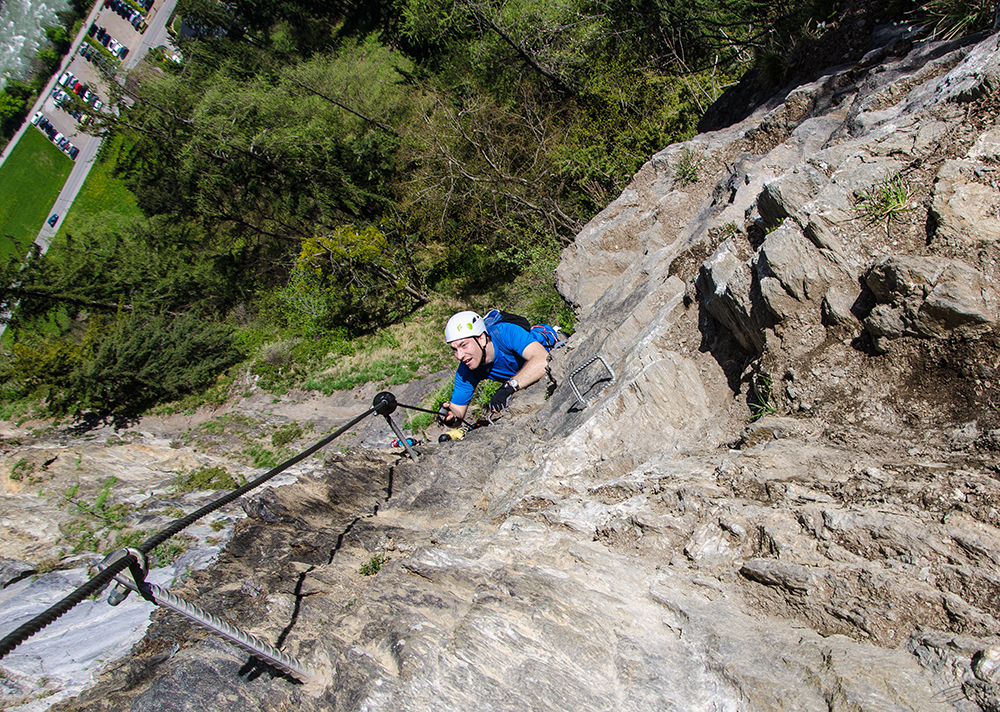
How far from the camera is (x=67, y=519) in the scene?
1198 centimetres

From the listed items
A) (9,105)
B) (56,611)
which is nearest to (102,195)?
(9,105)

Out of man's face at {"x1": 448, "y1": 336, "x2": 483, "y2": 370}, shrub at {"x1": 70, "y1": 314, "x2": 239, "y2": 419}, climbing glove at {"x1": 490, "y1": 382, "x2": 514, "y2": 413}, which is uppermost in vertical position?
man's face at {"x1": 448, "y1": 336, "x2": 483, "y2": 370}

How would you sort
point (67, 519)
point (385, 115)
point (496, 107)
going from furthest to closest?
point (385, 115)
point (496, 107)
point (67, 519)

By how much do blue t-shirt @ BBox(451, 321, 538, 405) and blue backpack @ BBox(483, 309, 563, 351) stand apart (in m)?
0.07

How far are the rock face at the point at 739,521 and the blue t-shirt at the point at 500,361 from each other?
1.33 m

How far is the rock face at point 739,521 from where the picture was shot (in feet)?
7.58

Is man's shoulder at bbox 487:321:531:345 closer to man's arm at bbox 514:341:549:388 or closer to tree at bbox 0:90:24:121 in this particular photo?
man's arm at bbox 514:341:549:388

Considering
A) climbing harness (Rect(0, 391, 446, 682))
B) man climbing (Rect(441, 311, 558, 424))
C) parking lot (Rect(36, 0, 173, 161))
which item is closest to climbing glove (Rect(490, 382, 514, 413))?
man climbing (Rect(441, 311, 558, 424))

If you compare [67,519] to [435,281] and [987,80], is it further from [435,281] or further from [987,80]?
[987,80]

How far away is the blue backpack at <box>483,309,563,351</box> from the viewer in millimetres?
5941

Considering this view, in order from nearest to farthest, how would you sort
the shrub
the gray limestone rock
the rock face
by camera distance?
the rock face
the gray limestone rock
the shrub

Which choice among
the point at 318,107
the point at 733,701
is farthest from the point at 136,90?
the point at 733,701

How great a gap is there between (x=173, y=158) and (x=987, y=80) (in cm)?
2233

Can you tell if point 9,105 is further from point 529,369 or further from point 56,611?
point 56,611
